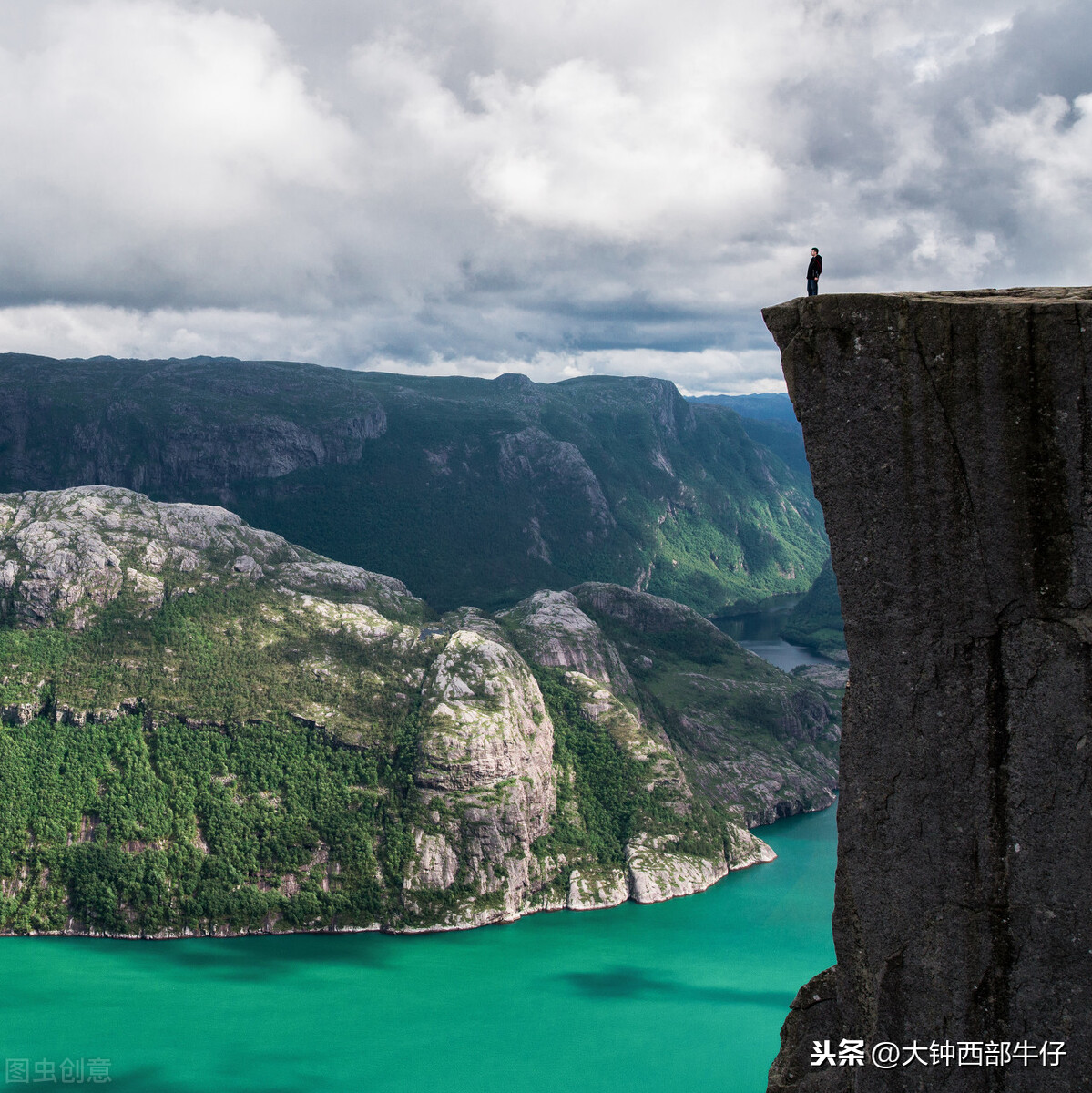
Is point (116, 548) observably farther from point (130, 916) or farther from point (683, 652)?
point (683, 652)

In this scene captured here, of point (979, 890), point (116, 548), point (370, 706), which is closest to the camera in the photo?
point (979, 890)

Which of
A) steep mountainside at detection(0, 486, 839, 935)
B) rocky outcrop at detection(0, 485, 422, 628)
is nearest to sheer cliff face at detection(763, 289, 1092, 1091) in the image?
steep mountainside at detection(0, 486, 839, 935)

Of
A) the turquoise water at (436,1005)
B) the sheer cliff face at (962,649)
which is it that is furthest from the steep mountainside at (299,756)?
the sheer cliff face at (962,649)

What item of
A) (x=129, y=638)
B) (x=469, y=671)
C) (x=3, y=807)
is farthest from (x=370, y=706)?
(x=3, y=807)

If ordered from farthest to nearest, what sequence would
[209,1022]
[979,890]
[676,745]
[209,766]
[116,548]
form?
[676,745] < [116,548] < [209,766] < [209,1022] < [979,890]

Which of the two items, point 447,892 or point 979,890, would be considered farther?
point 447,892

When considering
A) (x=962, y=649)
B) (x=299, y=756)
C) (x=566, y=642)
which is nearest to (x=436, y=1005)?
(x=299, y=756)
